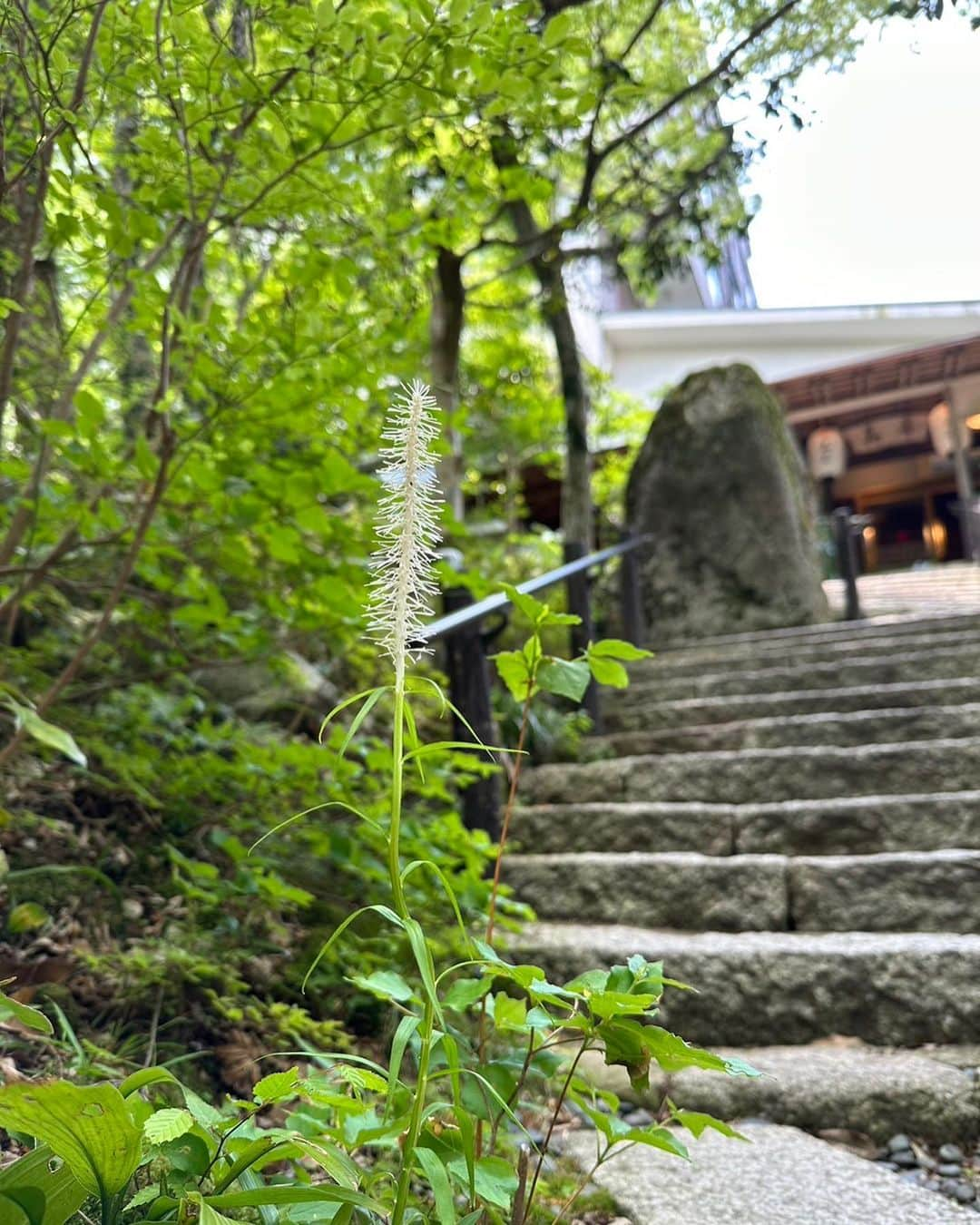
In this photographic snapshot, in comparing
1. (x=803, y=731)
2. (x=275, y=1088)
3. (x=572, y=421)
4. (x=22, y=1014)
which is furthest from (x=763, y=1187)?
(x=572, y=421)

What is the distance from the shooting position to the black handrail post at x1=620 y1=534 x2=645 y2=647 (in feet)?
16.9

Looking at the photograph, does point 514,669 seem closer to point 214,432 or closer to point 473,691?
point 214,432

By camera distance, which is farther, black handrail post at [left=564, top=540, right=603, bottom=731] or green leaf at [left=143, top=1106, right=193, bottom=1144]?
black handrail post at [left=564, top=540, right=603, bottom=731]

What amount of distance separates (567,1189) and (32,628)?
2435mm

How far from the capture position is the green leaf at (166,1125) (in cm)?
76

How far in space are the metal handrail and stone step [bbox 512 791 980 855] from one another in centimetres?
79

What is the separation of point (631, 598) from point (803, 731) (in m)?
1.84

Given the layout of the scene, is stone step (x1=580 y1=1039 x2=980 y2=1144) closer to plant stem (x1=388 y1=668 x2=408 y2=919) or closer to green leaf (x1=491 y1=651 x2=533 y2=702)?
green leaf (x1=491 y1=651 x2=533 y2=702)

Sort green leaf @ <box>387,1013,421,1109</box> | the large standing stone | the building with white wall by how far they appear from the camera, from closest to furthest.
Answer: green leaf @ <box>387,1013,421,1109</box>, the large standing stone, the building with white wall

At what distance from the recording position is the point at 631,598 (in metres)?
5.17

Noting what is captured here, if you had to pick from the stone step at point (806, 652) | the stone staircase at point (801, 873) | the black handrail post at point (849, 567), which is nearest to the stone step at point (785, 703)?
the stone staircase at point (801, 873)

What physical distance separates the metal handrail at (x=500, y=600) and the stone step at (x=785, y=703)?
0.72 meters

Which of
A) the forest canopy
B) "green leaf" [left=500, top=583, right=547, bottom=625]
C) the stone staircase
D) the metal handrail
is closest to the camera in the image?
"green leaf" [left=500, top=583, right=547, bottom=625]

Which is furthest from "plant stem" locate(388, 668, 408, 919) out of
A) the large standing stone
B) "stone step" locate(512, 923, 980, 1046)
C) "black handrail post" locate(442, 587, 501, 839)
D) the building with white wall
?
the building with white wall
